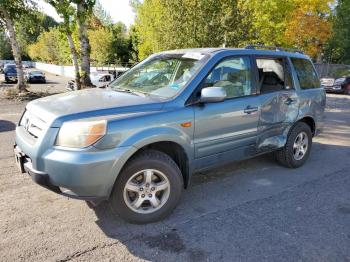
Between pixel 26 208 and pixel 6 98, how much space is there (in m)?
12.5

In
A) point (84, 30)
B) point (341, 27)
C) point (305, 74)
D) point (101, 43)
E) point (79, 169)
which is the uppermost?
point (341, 27)

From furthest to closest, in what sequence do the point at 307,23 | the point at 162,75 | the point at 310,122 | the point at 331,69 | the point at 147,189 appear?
the point at 331,69
the point at 307,23
the point at 310,122
the point at 162,75
the point at 147,189

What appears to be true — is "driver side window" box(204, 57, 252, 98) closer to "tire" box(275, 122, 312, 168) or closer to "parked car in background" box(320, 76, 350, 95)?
"tire" box(275, 122, 312, 168)

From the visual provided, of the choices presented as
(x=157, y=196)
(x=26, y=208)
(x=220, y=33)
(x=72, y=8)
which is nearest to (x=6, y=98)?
(x=72, y=8)

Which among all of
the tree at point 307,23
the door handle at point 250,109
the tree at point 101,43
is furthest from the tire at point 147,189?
the tree at point 101,43

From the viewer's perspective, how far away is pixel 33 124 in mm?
3449

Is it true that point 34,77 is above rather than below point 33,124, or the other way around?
below

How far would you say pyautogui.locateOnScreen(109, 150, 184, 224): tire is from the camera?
11.0 feet

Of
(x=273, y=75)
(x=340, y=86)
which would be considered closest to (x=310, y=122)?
(x=273, y=75)

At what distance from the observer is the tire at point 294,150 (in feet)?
17.2

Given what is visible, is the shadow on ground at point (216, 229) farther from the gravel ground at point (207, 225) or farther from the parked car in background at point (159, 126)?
the parked car in background at point (159, 126)

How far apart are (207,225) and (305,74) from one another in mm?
3278

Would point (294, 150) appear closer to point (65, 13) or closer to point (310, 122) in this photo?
point (310, 122)

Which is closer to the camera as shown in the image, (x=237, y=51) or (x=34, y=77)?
(x=237, y=51)
